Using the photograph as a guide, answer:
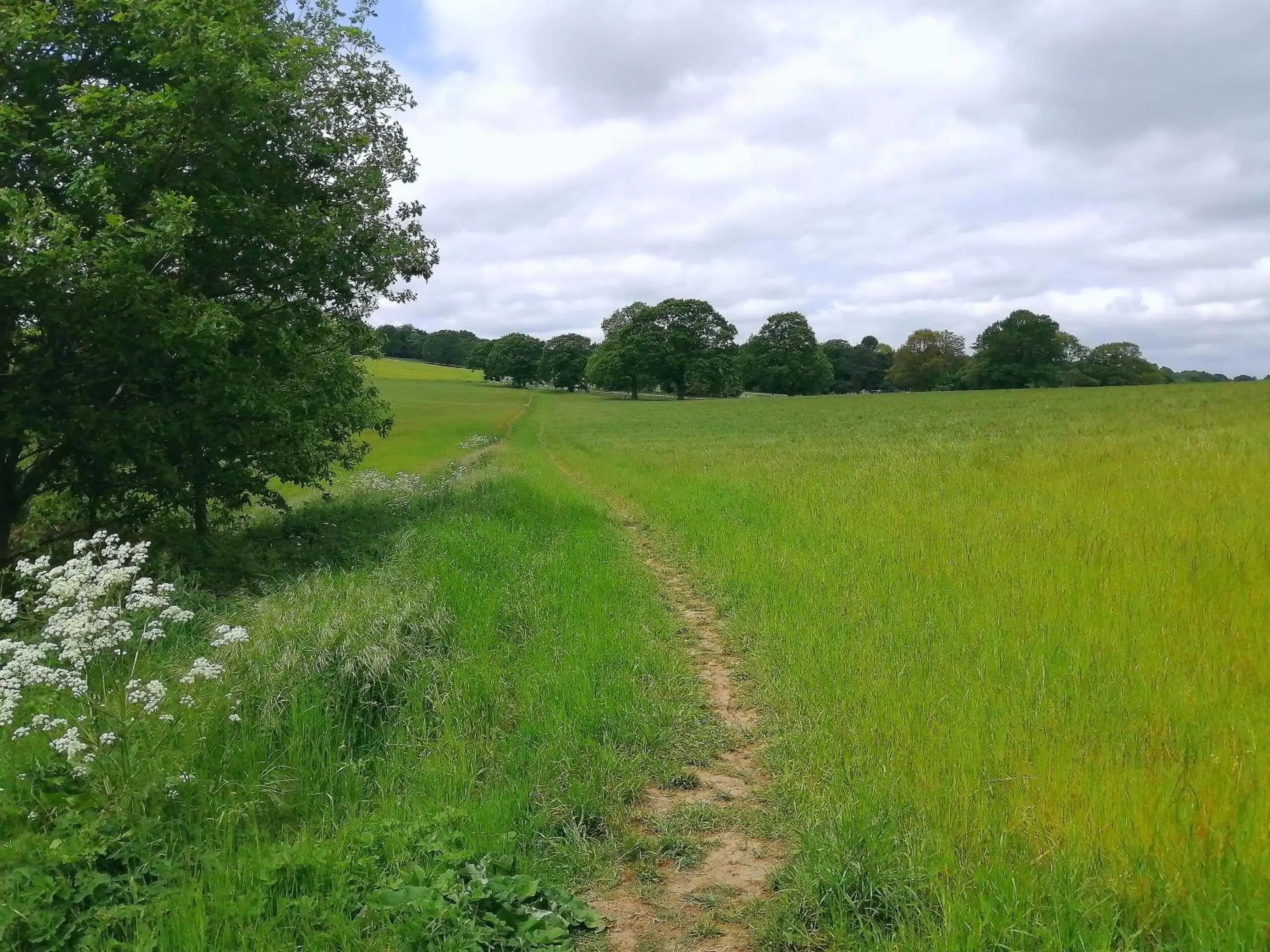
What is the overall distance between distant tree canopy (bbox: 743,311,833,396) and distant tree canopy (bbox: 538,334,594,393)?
89.8 feet

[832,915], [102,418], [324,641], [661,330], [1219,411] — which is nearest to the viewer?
[832,915]

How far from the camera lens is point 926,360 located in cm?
12531

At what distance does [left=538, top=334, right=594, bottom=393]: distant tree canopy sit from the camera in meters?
117

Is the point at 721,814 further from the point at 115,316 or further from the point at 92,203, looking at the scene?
the point at 92,203

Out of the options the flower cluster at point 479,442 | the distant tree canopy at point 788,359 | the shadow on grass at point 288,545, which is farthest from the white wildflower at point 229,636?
the distant tree canopy at point 788,359

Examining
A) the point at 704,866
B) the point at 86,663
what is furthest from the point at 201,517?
the point at 704,866

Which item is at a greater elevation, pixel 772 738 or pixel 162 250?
pixel 162 250

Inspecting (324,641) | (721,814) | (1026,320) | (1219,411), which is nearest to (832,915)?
(721,814)

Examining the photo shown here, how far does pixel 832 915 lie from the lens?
11.3 feet

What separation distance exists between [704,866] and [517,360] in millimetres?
123114

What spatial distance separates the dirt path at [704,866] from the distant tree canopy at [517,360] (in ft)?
390

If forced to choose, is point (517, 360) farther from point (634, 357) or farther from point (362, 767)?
point (362, 767)

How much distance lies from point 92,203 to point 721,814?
10.7m

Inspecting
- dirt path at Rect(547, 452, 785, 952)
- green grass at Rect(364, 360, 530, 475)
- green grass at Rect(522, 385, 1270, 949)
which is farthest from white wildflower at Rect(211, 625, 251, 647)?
green grass at Rect(364, 360, 530, 475)
